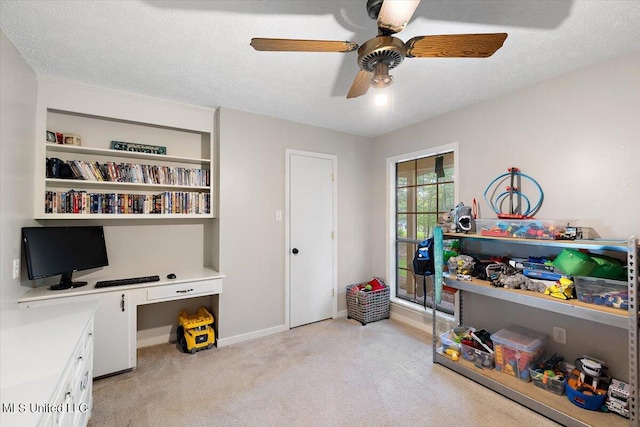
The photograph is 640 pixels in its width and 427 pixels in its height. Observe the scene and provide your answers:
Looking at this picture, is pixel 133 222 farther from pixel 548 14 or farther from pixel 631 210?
pixel 631 210

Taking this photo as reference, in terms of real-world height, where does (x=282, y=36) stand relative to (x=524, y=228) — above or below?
above

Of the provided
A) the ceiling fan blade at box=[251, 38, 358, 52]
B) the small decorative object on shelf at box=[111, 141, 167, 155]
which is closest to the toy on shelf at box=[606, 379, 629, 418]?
Answer: the ceiling fan blade at box=[251, 38, 358, 52]

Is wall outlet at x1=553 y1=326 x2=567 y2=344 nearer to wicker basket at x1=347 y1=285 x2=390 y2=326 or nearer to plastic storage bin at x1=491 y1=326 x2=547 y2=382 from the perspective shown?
plastic storage bin at x1=491 y1=326 x2=547 y2=382

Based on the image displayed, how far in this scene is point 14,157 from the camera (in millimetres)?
1887

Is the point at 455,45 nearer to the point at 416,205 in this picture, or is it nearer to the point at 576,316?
the point at 576,316

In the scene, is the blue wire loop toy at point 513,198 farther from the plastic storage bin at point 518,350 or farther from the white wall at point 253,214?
the white wall at point 253,214

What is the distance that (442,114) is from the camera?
3086 millimetres

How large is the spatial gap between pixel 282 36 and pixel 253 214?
6.02ft

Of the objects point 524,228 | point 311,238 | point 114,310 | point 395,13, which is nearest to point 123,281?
point 114,310

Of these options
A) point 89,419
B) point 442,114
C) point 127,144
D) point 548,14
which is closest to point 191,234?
point 127,144

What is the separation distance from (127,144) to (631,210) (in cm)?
408

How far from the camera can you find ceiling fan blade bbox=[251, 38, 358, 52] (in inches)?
50.3

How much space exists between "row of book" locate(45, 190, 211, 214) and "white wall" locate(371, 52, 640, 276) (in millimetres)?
2795

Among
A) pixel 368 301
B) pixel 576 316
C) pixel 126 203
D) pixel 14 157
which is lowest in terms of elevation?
pixel 368 301
